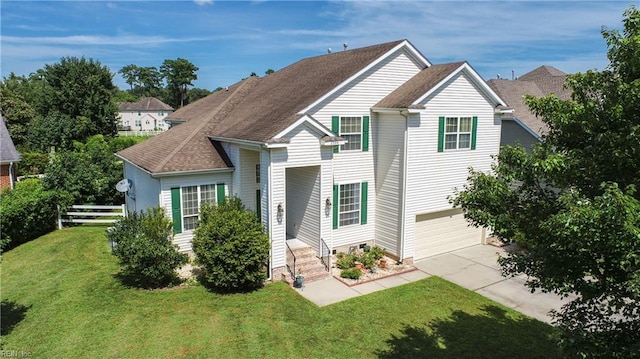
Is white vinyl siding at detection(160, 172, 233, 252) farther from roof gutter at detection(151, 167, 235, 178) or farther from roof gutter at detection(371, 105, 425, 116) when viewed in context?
roof gutter at detection(371, 105, 425, 116)

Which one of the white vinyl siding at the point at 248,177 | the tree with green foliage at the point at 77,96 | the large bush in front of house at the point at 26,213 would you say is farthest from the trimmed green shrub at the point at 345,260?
the tree with green foliage at the point at 77,96

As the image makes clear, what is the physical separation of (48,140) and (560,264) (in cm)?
4338

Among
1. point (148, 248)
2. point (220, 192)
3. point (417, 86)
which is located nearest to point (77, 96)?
point (220, 192)

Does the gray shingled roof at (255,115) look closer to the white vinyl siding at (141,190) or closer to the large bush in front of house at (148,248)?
the white vinyl siding at (141,190)

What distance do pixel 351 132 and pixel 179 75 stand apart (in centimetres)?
9707

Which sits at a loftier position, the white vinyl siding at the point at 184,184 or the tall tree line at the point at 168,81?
the tall tree line at the point at 168,81

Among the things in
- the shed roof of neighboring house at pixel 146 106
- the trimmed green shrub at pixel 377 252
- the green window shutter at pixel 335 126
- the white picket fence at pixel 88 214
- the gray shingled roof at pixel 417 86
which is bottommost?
the trimmed green shrub at pixel 377 252

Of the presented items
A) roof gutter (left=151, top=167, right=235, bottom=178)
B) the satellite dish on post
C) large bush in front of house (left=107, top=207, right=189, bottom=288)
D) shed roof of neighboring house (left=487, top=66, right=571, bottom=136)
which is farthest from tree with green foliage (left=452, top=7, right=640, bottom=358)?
shed roof of neighboring house (left=487, top=66, right=571, bottom=136)

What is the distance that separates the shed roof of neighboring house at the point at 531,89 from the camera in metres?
22.3

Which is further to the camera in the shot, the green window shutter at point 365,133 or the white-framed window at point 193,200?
the green window shutter at point 365,133

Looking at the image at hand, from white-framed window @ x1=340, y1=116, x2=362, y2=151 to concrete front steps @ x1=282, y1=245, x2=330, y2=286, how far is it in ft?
13.5

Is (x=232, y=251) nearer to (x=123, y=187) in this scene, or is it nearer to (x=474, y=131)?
(x=123, y=187)

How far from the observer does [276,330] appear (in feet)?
34.9

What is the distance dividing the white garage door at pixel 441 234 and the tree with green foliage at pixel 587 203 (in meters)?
9.77
